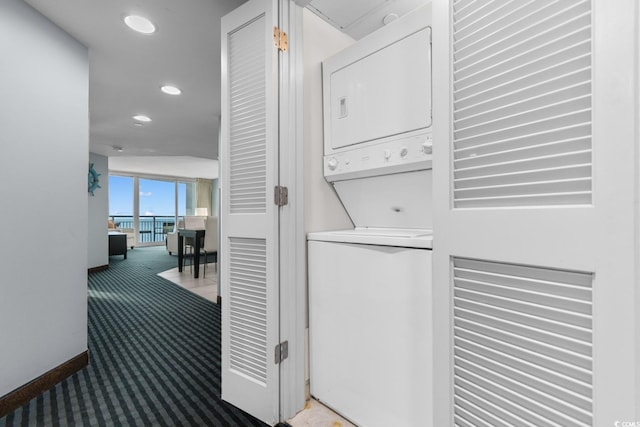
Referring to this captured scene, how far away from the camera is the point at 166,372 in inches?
73.2

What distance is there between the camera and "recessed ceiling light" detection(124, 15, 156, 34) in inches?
69.7

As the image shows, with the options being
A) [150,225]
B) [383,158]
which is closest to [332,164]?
[383,158]

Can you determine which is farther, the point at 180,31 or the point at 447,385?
the point at 180,31

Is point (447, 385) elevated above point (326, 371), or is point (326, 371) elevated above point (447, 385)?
point (447, 385)

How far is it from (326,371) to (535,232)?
1.16 m

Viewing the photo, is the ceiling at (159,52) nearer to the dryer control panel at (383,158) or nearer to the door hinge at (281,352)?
the dryer control panel at (383,158)

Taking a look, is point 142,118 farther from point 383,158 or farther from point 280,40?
point 383,158

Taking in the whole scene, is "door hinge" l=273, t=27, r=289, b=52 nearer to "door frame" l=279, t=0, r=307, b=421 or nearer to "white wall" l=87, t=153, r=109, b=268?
"door frame" l=279, t=0, r=307, b=421

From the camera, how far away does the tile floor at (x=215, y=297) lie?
54.1 inches

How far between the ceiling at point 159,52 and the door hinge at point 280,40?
216 millimetres

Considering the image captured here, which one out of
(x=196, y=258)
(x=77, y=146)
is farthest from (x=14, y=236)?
(x=196, y=258)

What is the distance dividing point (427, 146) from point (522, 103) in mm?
420

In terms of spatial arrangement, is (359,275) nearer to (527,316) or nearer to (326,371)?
(326,371)

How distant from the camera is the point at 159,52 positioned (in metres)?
2.16
